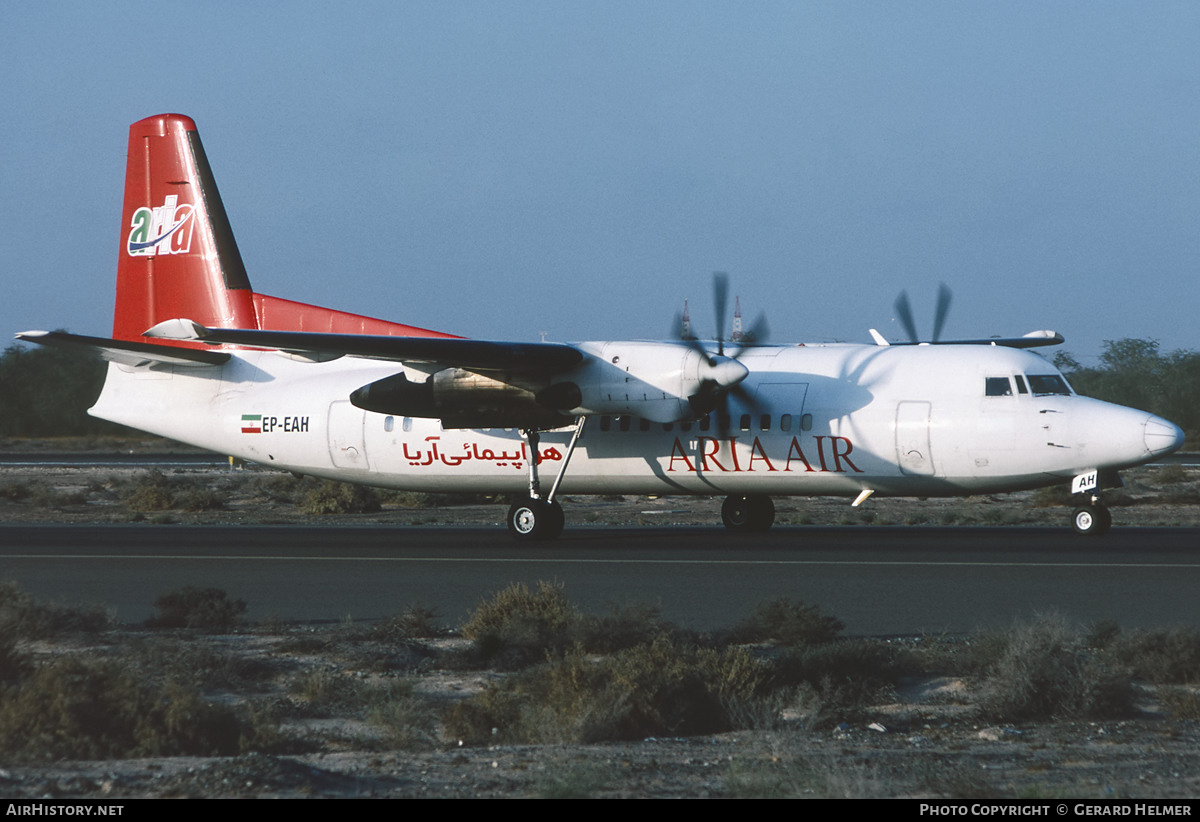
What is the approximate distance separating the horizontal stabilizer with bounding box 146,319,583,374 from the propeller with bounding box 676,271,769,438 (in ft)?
6.83

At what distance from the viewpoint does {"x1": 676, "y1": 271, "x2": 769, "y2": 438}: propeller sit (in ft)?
63.9

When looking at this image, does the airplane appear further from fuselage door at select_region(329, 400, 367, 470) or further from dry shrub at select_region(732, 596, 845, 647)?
dry shrub at select_region(732, 596, 845, 647)

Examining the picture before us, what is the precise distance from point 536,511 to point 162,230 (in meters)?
10.5

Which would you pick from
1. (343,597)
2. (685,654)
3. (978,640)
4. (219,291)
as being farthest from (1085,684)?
(219,291)

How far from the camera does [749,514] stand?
2269cm

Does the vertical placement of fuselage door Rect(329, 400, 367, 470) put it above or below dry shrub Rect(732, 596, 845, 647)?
above

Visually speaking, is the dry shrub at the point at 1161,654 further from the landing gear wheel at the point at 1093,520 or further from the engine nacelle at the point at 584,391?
the landing gear wheel at the point at 1093,520

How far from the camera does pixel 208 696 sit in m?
8.59

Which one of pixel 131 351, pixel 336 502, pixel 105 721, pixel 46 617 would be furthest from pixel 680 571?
pixel 336 502

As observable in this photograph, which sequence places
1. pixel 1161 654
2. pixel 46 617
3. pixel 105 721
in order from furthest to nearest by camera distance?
pixel 46 617 → pixel 1161 654 → pixel 105 721

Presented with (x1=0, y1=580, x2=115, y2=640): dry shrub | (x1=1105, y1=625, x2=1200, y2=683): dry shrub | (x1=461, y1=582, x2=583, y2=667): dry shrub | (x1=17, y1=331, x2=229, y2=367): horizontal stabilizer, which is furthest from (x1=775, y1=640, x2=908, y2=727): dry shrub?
(x1=17, y1=331, x2=229, y2=367): horizontal stabilizer

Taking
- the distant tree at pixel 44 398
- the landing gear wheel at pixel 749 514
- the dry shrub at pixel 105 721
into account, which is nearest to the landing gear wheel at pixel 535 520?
the landing gear wheel at pixel 749 514

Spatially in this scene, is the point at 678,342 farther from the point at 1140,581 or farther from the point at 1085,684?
the point at 1085,684

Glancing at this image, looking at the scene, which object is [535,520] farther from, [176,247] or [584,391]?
[176,247]
